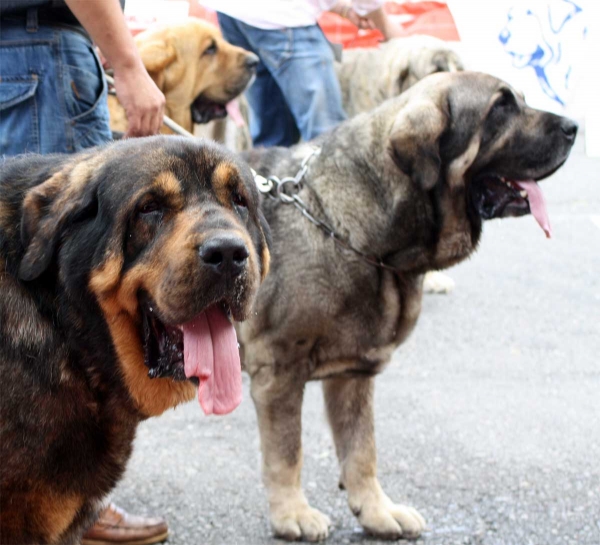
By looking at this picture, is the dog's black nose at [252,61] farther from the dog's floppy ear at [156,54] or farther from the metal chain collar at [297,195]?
the metal chain collar at [297,195]

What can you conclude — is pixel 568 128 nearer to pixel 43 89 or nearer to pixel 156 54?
pixel 43 89

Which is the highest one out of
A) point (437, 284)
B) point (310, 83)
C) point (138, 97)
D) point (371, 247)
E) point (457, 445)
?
point (138, 97)

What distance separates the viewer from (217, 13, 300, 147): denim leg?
5793 millimetres

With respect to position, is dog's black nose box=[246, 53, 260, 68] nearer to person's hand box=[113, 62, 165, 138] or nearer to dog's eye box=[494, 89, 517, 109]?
dog's eye box=[494, 89, 517, 109]

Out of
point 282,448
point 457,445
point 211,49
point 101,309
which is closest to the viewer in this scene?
point 101,309

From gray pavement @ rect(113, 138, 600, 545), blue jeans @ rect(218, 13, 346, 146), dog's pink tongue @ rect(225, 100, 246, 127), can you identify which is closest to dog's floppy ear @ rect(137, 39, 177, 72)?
dog's pink tongue @ rect(225, 100, 246, 127)

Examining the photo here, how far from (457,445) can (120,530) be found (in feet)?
5.65

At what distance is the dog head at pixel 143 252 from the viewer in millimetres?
2299

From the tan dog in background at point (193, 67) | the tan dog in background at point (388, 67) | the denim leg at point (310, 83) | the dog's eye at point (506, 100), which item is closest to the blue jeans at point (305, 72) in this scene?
the denim leg at point (310, 83)

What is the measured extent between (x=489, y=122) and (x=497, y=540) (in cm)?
162

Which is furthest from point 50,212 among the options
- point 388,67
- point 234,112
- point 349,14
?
point 388,67

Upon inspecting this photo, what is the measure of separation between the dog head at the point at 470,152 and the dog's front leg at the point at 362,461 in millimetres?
628

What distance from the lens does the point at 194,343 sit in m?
2.42

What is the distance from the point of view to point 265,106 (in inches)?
233
